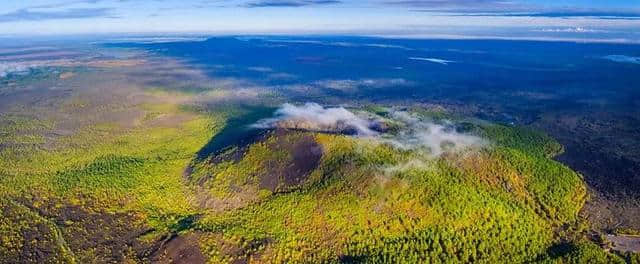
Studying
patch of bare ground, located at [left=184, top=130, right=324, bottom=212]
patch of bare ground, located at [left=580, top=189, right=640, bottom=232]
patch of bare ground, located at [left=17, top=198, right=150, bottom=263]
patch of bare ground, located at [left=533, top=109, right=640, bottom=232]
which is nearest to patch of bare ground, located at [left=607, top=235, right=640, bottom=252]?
patch of bare ground, located at [left=580, top=189, right=640, bottom=232]

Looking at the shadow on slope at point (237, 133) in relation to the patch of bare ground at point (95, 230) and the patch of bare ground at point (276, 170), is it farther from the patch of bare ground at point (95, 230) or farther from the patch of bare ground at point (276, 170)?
the patch of bare ground at point (95, 230)

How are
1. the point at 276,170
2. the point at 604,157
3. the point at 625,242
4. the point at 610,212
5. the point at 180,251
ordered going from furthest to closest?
the point at 604,157 → the point at 610,212 → the point at 276,170 → the point at 625,242 → the point at 180,251

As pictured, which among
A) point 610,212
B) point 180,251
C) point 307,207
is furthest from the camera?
point 610,212

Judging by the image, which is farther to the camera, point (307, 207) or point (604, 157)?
point (604, 157)

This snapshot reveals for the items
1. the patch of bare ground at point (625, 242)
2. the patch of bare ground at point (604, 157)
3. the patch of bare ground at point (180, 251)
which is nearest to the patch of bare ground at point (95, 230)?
the patch of bare ground at point (180, 251)

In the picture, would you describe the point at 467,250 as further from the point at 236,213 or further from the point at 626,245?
the point at 236,213

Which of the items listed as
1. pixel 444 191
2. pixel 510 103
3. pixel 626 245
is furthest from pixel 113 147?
pixel 510 103

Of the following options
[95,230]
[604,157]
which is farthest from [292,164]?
[604,157]

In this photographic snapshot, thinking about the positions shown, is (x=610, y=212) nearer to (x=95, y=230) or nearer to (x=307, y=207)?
(x=307, y=207)
